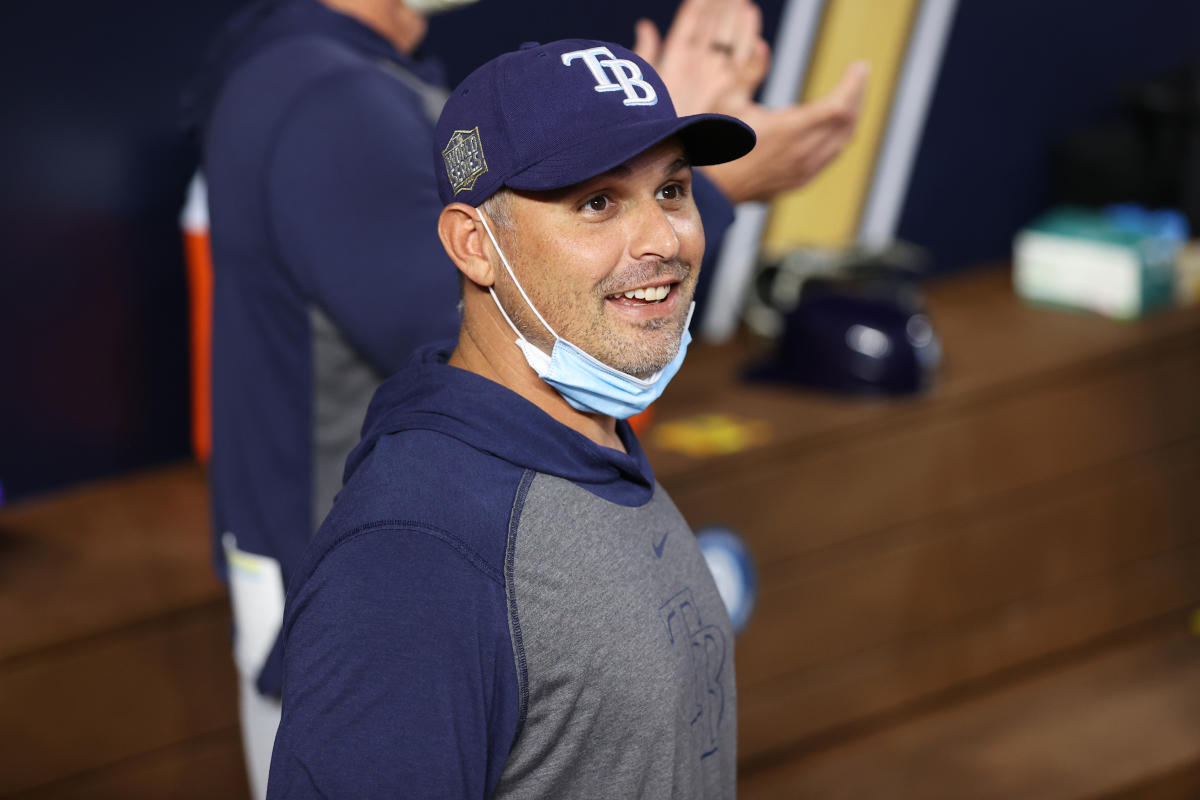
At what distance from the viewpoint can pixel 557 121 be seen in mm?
979

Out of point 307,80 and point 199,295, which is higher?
point 307,80

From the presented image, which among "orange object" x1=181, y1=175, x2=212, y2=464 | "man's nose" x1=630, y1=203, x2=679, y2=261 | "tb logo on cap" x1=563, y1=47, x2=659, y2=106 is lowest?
"orange object" x1=181, y1=175, x2=212, y2=464

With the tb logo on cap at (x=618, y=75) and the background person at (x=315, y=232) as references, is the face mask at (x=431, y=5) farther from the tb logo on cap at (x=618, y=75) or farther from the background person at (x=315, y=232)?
the tb logo on cap at (x=618, y=75)

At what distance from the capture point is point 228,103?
1.59 m

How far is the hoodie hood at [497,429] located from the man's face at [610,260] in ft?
0.19

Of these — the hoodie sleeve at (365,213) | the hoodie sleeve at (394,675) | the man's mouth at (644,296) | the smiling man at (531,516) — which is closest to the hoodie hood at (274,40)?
the hoodie sleeve at (365,213)

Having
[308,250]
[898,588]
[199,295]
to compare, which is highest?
[308,250]

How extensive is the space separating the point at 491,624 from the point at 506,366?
22cm

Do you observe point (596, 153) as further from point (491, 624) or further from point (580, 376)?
point (491, 624)

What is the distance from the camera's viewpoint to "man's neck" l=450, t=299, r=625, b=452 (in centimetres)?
108

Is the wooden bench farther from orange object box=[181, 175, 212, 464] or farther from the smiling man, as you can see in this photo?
the smiling man

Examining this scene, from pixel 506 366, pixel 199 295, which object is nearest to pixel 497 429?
pixel 506 366

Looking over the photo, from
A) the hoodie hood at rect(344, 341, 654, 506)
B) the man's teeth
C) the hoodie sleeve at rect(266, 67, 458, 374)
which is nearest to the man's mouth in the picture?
the man's teeth

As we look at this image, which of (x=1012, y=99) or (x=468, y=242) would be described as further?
(x=1012, y=99)
